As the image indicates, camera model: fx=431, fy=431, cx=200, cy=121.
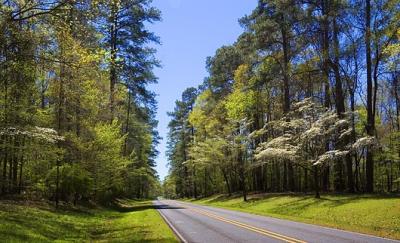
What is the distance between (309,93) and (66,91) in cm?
3102

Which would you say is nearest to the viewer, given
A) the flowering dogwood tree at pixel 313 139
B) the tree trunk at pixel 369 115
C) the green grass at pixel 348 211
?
the green grass at pixel 348 211

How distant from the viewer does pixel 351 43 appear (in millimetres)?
31828

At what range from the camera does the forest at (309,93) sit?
98.2 feet

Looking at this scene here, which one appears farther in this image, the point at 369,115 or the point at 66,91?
the point at 369,115

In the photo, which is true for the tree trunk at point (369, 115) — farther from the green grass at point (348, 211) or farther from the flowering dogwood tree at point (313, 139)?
the green grass at point (348, 211)

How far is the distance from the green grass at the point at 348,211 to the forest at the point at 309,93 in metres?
2.62

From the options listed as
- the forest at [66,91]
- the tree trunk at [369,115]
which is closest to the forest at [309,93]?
the tree trunk at [369,115]

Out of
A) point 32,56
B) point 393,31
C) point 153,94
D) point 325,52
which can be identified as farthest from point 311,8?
point 32,56

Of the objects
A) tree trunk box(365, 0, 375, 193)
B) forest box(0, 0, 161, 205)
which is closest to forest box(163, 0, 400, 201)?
tree trunk box(365, 0, 375, 193)

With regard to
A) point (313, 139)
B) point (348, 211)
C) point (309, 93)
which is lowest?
point (348, 211)

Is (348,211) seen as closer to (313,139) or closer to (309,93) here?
(313,139)

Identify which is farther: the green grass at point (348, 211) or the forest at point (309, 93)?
the forest at point (309, 93)

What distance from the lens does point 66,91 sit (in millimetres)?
20188

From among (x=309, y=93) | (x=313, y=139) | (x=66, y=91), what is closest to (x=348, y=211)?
(x=313, y=139)
